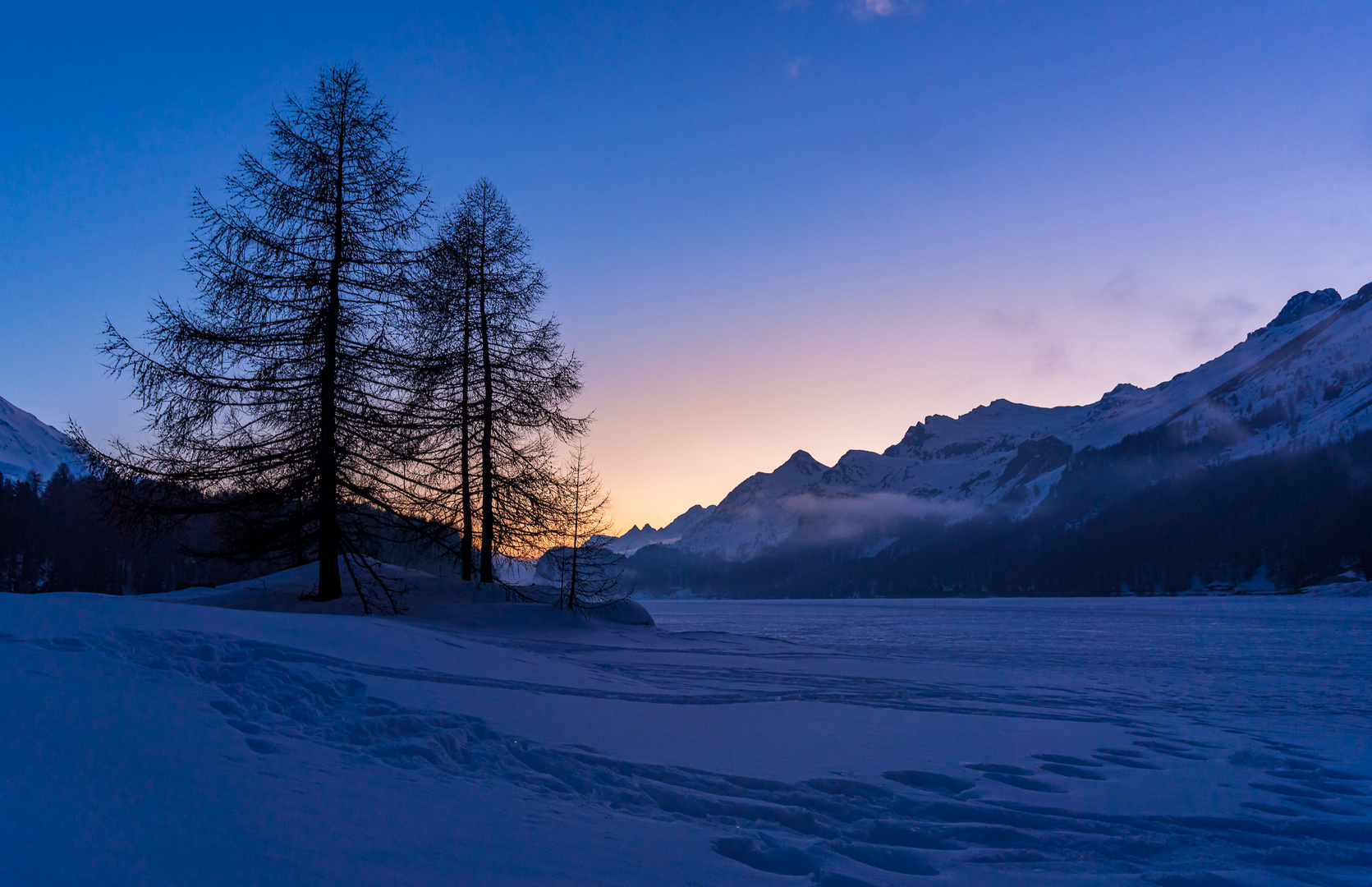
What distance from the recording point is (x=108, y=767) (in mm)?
3309

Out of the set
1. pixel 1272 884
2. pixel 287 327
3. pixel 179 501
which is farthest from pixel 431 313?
pixel 1272 884

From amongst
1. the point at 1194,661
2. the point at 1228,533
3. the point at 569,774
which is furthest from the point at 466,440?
the point at 1228,533

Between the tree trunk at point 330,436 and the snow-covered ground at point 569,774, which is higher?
the tree trunk at point 330,436

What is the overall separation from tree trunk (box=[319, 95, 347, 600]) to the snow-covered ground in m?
5.21

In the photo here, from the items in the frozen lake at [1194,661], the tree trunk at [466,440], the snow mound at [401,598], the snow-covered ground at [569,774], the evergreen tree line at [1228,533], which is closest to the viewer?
the snow-covered ground at [569,774]

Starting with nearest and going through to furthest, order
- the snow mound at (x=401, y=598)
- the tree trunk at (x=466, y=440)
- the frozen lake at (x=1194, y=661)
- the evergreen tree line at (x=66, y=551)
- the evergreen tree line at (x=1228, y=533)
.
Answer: the frozen lake at (x=1194, y=661) < the snow mound at (x=401, y=598) < the tree trunk at (x=466, y=440) < the evergreen tree line at (x=66, y=551) < the evergreen tree line at (x=1228, y=533)

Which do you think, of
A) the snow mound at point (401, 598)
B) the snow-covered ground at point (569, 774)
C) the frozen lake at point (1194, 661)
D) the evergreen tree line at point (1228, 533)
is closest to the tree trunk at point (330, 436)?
the snow mound at point (401, 598)

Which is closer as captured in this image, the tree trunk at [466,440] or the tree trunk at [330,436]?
the tree trunk at [330,436]

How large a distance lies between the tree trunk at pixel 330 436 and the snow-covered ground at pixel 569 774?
5.21 metres

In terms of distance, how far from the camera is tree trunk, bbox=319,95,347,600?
1381cm

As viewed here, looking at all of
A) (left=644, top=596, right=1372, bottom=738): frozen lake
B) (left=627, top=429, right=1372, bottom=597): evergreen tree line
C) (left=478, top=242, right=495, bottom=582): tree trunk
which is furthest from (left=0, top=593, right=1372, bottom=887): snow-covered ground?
(left=627, top=429, right=1372, bottom=597): evergreen tree line

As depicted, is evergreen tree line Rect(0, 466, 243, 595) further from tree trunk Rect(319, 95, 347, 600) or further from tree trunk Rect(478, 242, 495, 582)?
tree trunk Rect(319, 95, 347, 600)

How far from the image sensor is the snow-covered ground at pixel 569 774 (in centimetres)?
301

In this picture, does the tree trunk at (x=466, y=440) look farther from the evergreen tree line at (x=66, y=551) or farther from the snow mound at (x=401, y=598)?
the evergreen tree line at (x=66, y=551)
